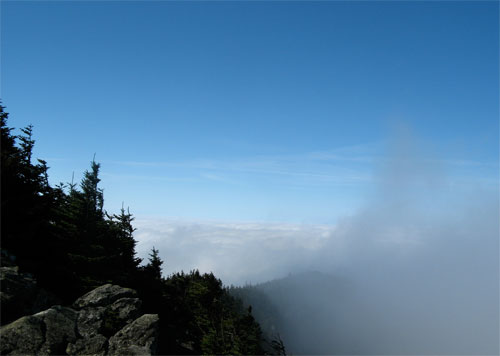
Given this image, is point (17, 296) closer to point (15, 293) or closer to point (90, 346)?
point (15, 293)

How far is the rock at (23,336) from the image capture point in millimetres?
16975

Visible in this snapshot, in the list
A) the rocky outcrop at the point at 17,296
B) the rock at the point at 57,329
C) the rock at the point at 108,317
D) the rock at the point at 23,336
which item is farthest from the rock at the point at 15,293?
the rock at the point at 108,317

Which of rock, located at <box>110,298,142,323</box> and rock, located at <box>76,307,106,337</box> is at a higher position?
rock, located at <box>110,298,142,323</box>

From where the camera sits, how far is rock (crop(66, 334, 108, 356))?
19.6 metres

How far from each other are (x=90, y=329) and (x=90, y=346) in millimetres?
1380

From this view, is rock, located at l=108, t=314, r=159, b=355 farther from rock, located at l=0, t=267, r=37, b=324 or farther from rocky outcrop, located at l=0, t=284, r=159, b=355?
rock, located at l=0, t=267, r=37, b=324

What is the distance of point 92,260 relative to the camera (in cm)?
2998

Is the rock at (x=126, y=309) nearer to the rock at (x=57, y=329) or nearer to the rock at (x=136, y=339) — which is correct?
the rock at (x=136, y=339)

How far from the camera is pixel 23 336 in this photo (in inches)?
694

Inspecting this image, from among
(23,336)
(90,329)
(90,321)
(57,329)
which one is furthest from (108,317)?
(23,336)

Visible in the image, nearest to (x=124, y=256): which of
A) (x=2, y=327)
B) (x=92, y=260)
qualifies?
(x=92, y=260)

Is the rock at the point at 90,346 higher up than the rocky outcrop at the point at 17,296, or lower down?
lower down

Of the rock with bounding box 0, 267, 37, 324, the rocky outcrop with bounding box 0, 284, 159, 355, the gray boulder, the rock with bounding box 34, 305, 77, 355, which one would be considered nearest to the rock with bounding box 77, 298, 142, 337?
the rocky outcrop with bounding box 0, 284, 159, 355

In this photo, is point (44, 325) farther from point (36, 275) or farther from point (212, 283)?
point (212, 283)
